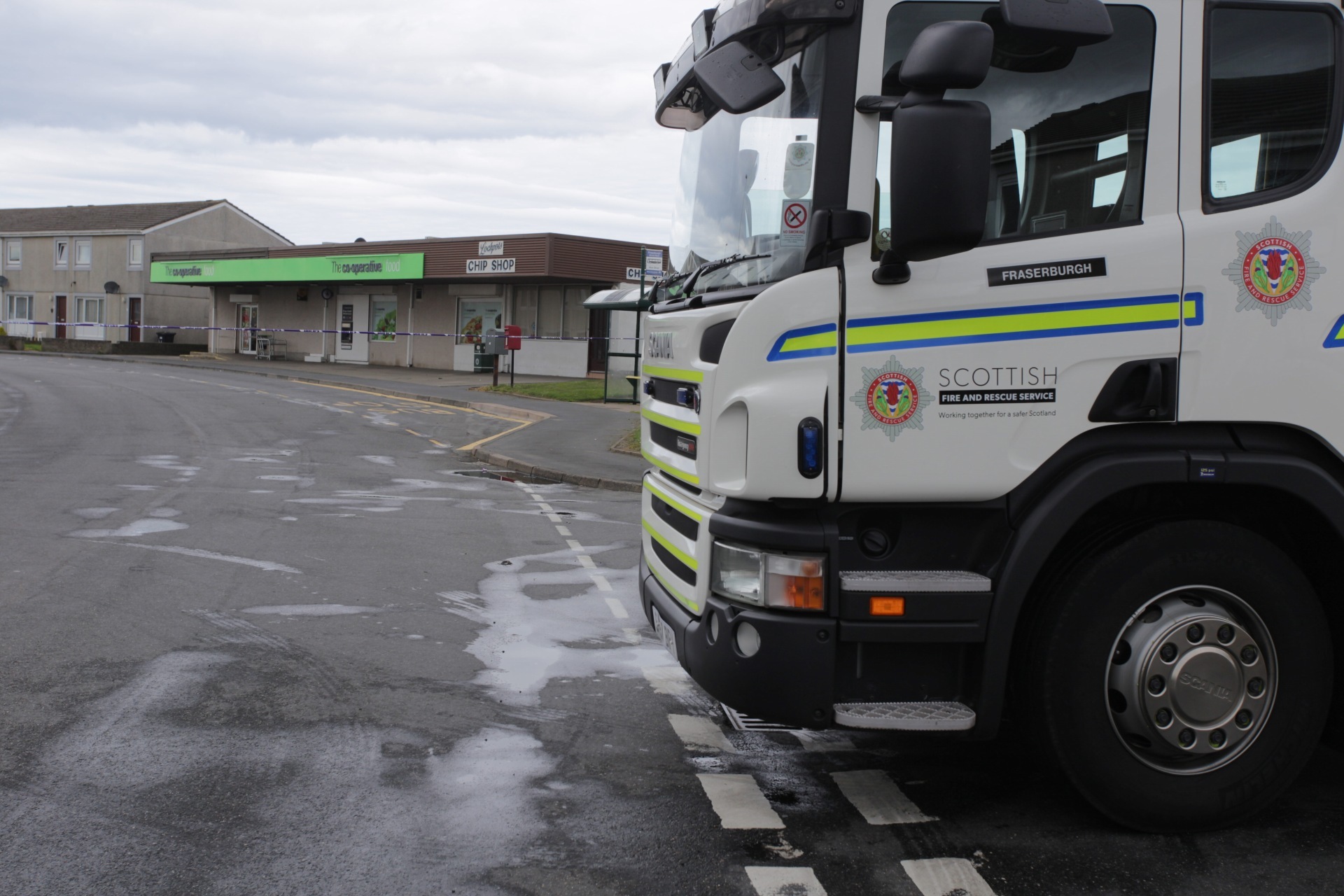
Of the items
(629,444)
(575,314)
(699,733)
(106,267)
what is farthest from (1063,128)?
(106,267)

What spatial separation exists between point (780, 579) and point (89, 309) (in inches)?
2538

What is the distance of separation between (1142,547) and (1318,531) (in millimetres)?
666

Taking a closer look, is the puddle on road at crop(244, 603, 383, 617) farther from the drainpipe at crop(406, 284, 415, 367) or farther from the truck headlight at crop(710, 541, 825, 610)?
the drainpipe at crop(406, 284, 415, 367)

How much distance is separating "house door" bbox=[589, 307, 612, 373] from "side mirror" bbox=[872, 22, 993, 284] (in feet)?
106

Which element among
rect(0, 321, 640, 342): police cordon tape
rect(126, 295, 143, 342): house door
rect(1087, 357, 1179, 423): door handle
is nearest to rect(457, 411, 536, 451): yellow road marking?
rect(0, 321, 640, 342): police cordon tape

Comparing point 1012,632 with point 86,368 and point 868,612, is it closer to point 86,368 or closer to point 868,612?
point 868,612

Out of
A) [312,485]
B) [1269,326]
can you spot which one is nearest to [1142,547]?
[1269,326]

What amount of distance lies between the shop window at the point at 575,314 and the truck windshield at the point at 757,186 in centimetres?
3193

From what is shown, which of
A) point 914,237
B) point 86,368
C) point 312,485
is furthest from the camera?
point 86,368

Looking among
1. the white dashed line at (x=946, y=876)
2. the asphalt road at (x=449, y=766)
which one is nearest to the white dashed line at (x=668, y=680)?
the asphalt road at (x=449, y=766)

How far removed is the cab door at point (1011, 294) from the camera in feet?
11.7

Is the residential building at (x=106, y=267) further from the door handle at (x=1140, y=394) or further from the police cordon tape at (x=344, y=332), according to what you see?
the door handle at (x=1140, y=394)

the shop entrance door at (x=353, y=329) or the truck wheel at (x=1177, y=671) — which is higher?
the shop entrance door at (x=353, y=329)

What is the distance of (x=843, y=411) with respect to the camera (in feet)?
11.7
